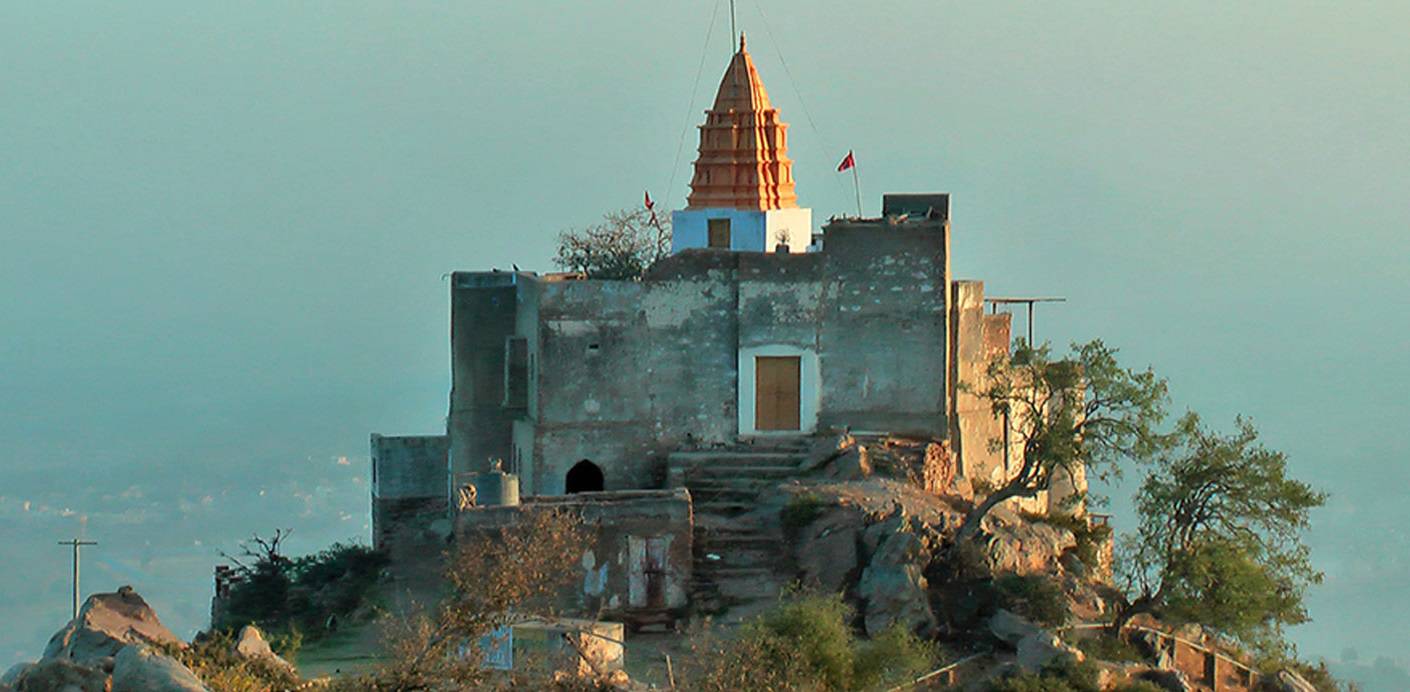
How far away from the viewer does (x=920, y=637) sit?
3056cm

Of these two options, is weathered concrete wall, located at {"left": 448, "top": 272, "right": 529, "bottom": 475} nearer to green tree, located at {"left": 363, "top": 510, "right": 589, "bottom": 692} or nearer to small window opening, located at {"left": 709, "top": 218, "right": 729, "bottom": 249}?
small window opening, located at {"left": 709, "top": 218, "right": 729, "bottom": 249}

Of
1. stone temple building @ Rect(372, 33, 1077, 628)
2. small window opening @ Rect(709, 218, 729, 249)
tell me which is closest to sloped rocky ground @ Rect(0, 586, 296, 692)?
stone temple building @ Rect(372, 33, 1077, 628)

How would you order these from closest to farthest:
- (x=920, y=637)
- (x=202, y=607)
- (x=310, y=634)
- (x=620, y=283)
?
(x=920, y=637) < (x=310, y=634) < (x=620, y=283) < (x=202, y=607)

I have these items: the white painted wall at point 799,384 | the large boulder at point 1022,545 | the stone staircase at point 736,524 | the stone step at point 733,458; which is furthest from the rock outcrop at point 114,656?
the white painted wall at point 799,384

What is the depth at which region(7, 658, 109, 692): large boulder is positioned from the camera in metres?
22.6

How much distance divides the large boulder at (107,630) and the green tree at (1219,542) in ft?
36.4

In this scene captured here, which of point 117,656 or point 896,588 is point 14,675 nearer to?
point 117,656

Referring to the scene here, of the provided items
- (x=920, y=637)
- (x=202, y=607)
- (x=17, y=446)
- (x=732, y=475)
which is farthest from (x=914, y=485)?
(x=17, y=446)

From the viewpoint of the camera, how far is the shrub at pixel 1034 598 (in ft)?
102

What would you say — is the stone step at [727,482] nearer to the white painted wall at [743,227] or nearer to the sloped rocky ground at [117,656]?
the white painted wall at [743,227]

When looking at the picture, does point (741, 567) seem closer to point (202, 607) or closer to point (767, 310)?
point (767, 310)

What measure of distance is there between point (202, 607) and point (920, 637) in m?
54.4

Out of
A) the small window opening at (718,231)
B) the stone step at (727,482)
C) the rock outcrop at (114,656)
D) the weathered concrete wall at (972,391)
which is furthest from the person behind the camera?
the small window opening at (718,231)

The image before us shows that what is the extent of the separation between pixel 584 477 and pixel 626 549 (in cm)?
444
